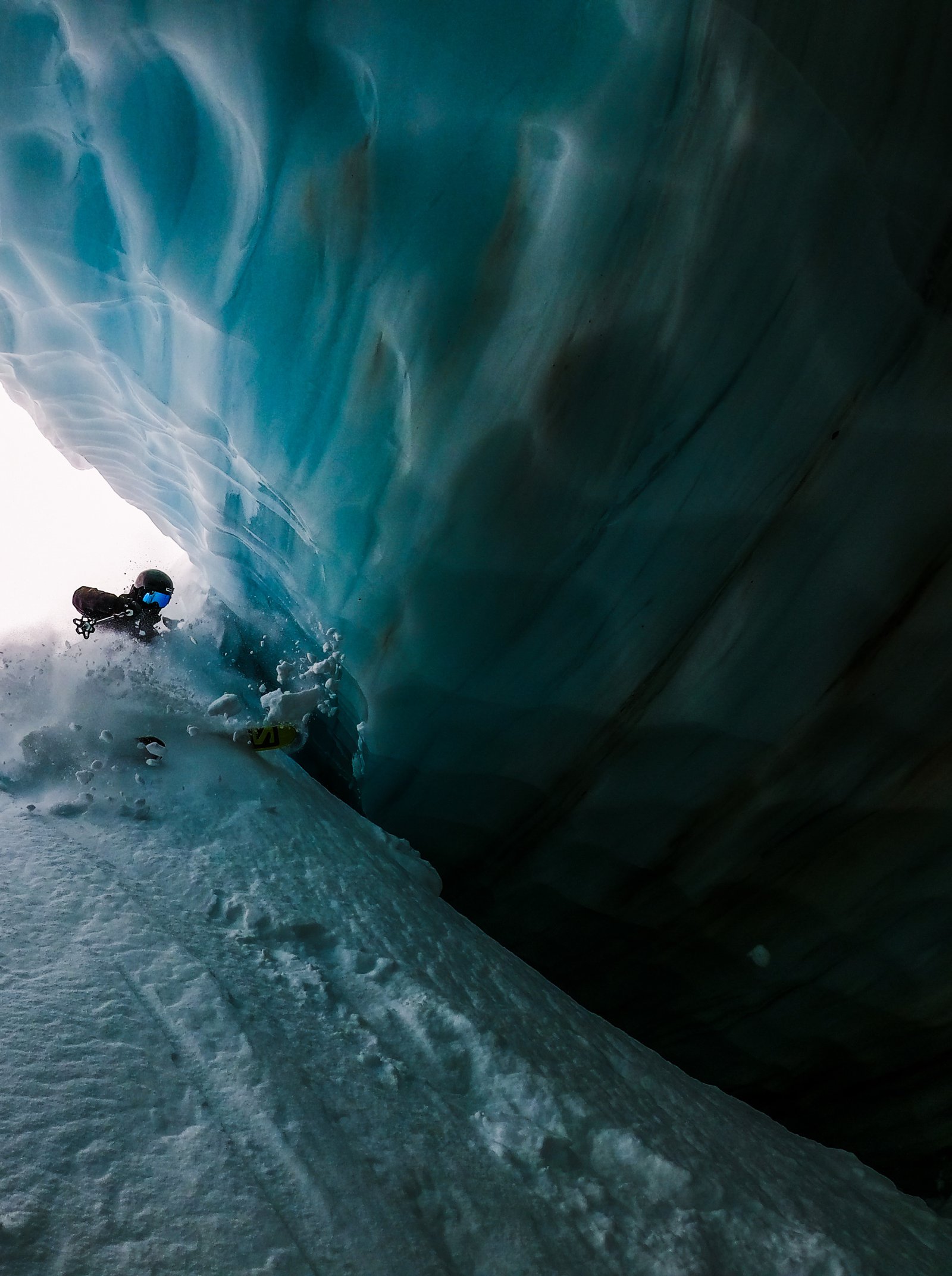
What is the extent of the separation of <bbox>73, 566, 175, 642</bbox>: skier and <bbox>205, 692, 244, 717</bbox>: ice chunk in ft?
1.96

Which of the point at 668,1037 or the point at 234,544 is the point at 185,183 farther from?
the point at 668,1037

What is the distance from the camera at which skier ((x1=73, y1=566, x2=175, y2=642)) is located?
9.24 feet

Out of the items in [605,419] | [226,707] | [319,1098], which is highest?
[605,419]

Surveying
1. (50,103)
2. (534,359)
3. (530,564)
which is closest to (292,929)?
(530,564)

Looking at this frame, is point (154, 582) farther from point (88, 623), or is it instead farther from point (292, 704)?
point (292, 704)

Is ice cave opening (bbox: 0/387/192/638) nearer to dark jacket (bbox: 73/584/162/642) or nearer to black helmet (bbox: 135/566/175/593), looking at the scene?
dark jacket (bbox: 73/584/162/642)

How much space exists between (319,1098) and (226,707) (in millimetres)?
1561

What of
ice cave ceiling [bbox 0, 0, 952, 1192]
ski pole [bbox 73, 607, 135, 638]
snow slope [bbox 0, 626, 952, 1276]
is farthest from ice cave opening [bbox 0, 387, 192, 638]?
snow slope [bbox 0, 626, 952, 1276]

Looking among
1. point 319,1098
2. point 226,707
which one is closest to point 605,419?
point 319,1098

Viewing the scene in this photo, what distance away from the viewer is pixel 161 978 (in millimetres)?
1220

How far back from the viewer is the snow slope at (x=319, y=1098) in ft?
2.84

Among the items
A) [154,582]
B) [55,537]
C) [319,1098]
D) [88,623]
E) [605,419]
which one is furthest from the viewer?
[55,537]

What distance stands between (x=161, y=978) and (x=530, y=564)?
3.22ft

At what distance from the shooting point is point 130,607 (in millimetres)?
2914
